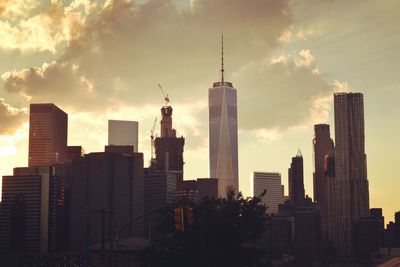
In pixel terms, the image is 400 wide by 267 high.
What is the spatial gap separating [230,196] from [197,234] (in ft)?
28.9

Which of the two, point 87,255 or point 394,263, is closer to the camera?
point 394,263

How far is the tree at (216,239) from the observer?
71.6 m

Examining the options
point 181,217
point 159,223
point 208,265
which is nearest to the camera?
point 181,217

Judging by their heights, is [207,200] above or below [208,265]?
above

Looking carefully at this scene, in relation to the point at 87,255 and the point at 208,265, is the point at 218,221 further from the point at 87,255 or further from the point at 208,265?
the point at 87,255

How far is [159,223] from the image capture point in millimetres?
77125

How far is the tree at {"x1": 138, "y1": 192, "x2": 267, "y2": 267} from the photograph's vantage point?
71.6m

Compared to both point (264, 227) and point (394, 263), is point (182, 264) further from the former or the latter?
point (394, 263)

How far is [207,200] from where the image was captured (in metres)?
79.1

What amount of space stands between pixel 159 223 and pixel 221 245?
7.72 m

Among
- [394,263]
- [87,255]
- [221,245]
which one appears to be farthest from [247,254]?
[394,263]

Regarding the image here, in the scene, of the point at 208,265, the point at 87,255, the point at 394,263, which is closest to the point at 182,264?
the point at 208,265

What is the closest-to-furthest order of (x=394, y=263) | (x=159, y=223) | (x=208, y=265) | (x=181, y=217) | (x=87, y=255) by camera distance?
(x=181, y=217)
(x=394, y=263)
(x=87, y=255)
(x=208, y=265)
(x=159, y=223)

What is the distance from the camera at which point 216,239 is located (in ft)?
236
